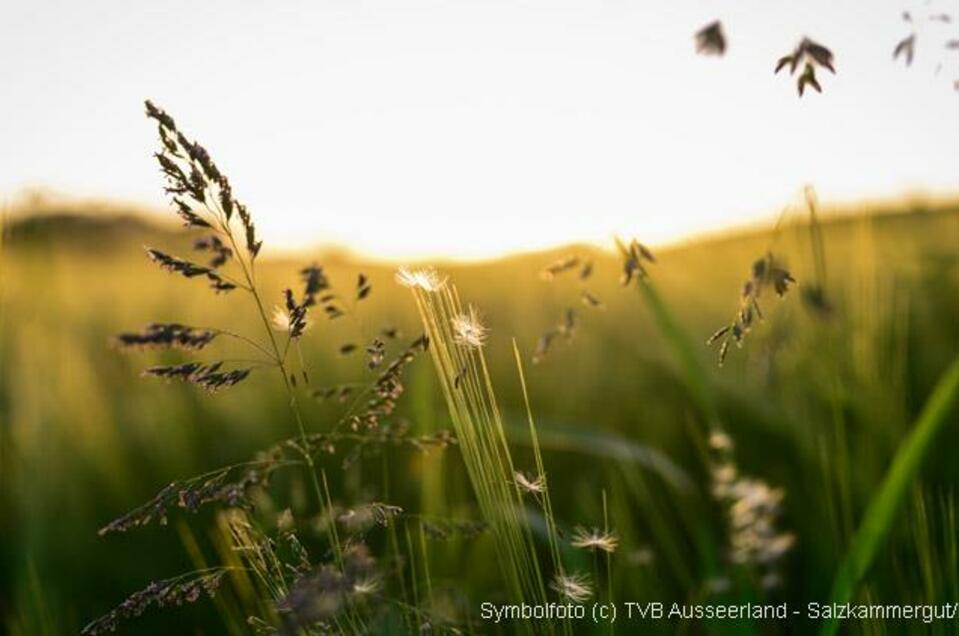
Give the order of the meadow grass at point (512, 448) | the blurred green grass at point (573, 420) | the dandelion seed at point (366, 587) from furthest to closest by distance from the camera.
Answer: the blurred green grass at point (573, 420)
the meadow grass at point (512, 448)
the dandelion seed at point (366, 587)

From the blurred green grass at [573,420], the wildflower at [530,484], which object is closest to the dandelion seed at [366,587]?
the wildflower at [530,484]

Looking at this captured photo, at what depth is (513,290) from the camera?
2.52 meters

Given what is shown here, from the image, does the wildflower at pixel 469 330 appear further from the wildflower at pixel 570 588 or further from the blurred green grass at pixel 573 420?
the blurred green grass at pixel 573 420

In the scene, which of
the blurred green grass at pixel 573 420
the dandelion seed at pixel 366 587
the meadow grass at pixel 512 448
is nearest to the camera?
the dandelion seed at pixel 366 587

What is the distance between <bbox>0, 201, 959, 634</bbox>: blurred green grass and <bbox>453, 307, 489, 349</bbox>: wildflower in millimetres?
283

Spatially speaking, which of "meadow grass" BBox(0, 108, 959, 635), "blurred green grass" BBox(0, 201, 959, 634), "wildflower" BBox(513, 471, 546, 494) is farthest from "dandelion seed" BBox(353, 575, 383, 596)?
"blurred green grass" BBox(0, 201, 959, 634)

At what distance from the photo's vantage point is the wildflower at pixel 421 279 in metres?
0.69

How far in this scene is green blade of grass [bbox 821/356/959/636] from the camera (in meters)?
0.81

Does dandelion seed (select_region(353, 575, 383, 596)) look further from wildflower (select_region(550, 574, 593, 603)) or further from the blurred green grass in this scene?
the blurred green grass

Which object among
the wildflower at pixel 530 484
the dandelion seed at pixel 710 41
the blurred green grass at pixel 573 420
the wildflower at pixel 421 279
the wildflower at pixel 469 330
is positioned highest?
the dandelion seed at pixel 710 41

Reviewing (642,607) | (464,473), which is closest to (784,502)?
(642,607)

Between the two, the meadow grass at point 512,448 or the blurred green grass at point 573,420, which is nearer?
the meadow grass at point 512,448

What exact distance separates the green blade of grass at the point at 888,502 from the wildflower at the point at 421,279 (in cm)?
43

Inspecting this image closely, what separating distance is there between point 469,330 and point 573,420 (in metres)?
1.03
